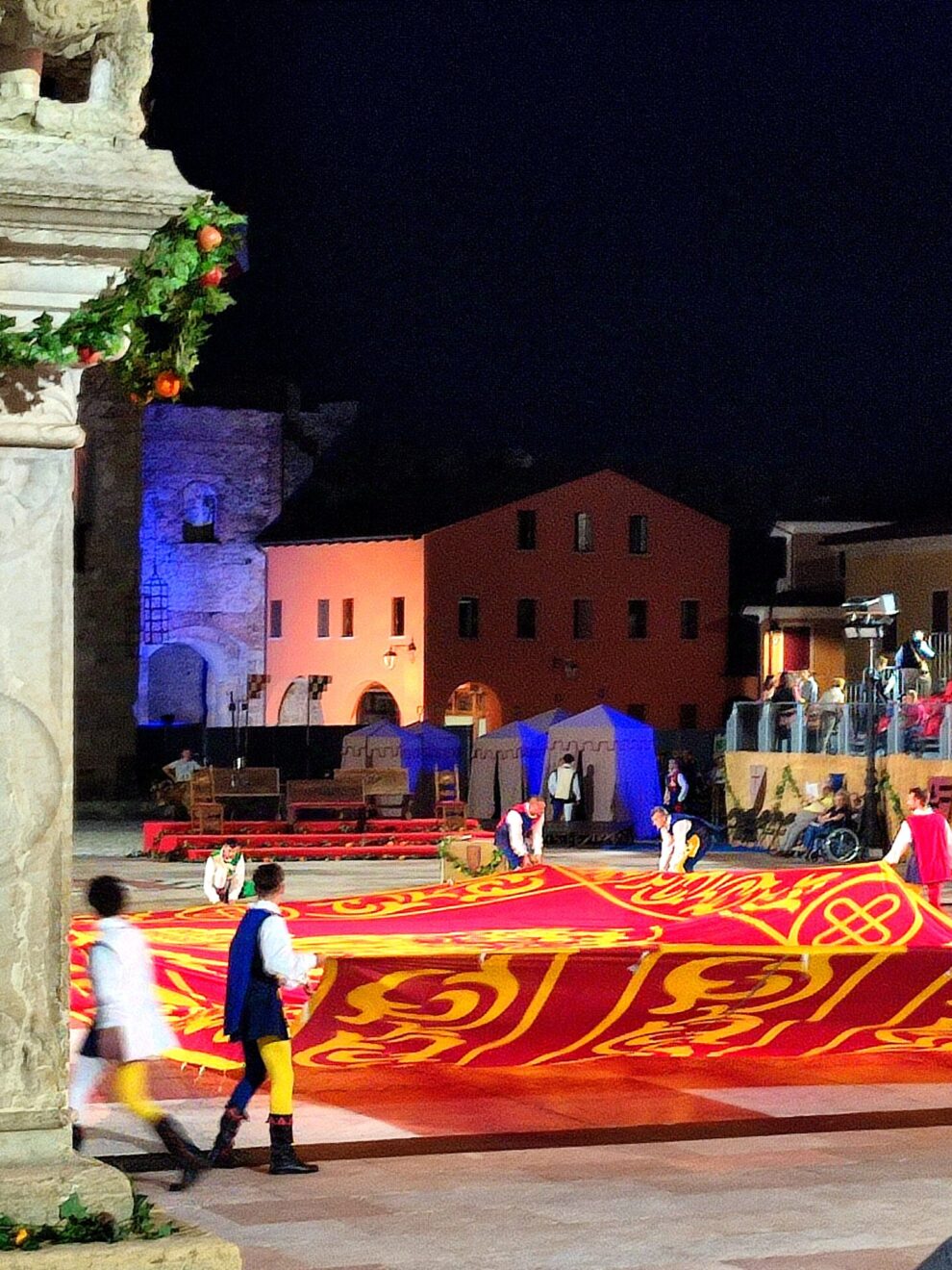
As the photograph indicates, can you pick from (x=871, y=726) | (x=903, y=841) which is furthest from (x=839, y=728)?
(x=903, y=841)

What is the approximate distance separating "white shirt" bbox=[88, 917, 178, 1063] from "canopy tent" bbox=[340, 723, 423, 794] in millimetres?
41288

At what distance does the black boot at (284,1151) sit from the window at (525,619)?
6222 centimetres

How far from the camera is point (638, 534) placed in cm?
7644

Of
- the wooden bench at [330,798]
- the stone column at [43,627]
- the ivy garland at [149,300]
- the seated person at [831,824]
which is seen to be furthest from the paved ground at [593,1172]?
the wooden bench at [330,798]

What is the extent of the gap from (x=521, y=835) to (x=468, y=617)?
154 ft

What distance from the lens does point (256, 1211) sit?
10.5m

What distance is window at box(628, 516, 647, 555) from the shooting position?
76250 millimetres

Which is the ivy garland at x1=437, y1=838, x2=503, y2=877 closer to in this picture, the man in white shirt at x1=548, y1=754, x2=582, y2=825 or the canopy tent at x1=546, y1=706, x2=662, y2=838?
the man in white shirt at x1=548, y1=754, x2=582, y2=825

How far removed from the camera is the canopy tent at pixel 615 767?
46969 millimetres

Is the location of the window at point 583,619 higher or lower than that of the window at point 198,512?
lower

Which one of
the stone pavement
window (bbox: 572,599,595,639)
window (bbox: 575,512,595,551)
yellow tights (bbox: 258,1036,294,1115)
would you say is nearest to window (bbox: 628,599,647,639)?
window (bbox: 572,599,595,639)

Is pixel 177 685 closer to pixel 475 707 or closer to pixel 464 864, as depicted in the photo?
pixel 475 707

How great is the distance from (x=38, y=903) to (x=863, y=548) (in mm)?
60309

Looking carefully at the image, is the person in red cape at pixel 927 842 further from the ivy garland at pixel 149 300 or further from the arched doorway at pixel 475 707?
the arched doorway at pixel 475 707
